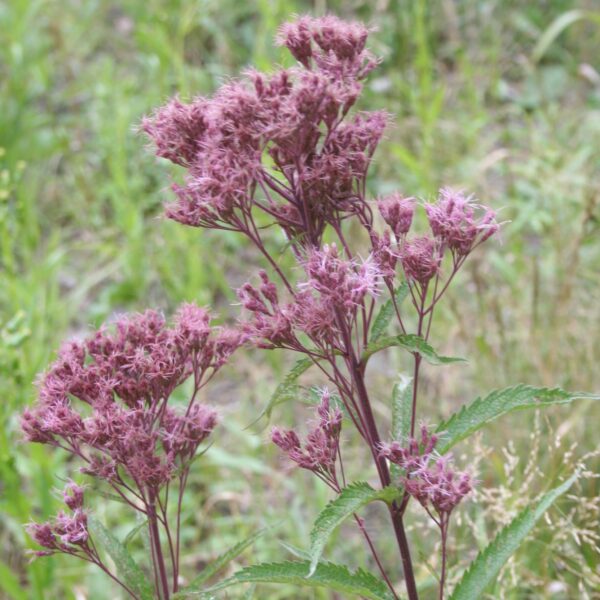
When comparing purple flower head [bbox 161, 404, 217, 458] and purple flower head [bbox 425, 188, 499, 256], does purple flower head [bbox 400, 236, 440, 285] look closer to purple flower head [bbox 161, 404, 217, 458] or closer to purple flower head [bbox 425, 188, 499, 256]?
purple flower head [bbox 425, 188, 499, 256]

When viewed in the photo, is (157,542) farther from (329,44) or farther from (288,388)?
(329,44)

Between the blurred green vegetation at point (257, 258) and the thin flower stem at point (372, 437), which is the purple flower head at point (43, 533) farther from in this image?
the thin flower stem at point (372, 437)

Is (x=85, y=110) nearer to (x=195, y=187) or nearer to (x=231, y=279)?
(x=231, y=279)

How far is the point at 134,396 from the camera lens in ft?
5.04

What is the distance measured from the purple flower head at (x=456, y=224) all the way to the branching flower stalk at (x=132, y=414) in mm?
371

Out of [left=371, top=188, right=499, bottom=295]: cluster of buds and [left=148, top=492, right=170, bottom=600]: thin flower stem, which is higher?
[left=371, top=188, right=499, bottom=295]: cluster of buds

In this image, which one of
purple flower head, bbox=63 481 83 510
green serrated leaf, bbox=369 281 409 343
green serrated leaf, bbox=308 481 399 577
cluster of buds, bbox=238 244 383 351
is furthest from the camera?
purple flower head, bbox=63 481 83 510

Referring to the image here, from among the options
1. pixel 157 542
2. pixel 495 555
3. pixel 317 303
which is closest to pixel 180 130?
pixel 317 303

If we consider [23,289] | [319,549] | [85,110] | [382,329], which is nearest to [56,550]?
[319,549]

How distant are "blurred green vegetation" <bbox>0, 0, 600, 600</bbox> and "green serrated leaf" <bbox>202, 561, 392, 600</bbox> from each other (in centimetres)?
35

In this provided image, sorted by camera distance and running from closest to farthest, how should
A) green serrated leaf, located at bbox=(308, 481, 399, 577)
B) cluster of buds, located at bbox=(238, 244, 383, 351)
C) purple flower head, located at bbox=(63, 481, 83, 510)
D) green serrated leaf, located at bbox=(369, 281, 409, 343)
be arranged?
green serrated leaf, located at bbox=(308, 481, 399, 577), cluster of buds, located at bbox=(238, 244, 383, 351), green serrated leaf, located at bbox=(369, 281, 409, 343), purple flower head, located at bbox=(63, 481, 83, 510)

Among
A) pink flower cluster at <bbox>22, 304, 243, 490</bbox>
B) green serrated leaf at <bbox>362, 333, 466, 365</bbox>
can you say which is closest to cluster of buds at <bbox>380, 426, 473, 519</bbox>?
green serrated leaf at <bbox>362, 333, 466, 365</bbox>

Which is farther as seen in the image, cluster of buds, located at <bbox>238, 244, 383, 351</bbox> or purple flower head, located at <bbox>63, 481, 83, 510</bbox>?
purple flower head, located at <bbox>63, 481, 83, 510</bbox>

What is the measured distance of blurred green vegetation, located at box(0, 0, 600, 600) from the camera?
264 centimetres
